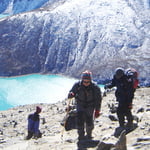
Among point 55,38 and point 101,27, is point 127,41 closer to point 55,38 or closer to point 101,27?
point 101,27

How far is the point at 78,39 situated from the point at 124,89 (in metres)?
69.2

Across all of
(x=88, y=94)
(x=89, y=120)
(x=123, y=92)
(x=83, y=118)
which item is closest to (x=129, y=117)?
(x=123, y=92)

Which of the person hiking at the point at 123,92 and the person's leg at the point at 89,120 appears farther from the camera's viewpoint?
the person hiking at the point at 123,92

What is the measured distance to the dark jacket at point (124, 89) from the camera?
952 cm

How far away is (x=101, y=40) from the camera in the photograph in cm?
7538

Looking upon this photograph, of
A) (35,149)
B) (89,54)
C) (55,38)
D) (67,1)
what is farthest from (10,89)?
(35,149)

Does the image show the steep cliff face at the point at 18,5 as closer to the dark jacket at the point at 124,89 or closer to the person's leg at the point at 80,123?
→ the dark jacket at the point at 124,89

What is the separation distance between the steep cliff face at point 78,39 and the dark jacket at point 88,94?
5463 centimetres

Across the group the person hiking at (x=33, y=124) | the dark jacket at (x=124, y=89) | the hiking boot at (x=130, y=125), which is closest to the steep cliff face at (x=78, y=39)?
the person hiking at (x=33, y=124)

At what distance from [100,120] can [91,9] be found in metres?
73.5

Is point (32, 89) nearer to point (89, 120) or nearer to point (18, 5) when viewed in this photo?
point (89, 120)

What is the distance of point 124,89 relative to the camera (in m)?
9.56

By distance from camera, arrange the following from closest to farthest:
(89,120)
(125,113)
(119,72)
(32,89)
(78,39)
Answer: (119,72) < (89,120) < (125,113) < (32,89) < (78,39)

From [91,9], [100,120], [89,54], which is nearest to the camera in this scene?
[100,120]
